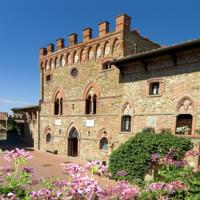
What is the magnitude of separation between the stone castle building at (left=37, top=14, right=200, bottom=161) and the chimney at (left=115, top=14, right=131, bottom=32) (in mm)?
67

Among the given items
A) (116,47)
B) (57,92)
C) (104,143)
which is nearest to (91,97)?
(104,143)

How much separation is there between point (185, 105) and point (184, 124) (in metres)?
1.06

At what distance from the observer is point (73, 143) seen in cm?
1958

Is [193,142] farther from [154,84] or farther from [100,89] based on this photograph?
[100,89]

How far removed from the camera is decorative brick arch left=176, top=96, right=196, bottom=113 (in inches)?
439

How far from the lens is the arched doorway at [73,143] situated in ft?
61.8

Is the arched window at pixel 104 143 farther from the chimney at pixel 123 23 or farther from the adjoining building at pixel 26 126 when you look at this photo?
the adjoining building at pixel 26 126

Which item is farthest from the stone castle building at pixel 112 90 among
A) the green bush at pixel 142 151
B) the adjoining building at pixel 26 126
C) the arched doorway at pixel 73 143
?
the adjoining building at pixel 26 126

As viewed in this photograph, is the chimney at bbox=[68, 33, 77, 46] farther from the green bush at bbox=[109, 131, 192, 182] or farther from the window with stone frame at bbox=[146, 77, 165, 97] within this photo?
the green bush at bbox=[109, 131, 192, 182]

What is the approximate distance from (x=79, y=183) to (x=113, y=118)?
43.2 feet

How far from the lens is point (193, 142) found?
10.9 meters

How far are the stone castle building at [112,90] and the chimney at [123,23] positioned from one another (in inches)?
2.6

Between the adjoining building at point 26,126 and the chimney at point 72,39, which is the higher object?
the chimney at point 72,39

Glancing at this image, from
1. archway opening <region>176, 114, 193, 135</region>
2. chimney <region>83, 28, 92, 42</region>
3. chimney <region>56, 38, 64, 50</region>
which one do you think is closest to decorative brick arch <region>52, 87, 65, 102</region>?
chimney <region>56, 38, 64, 50</region>
